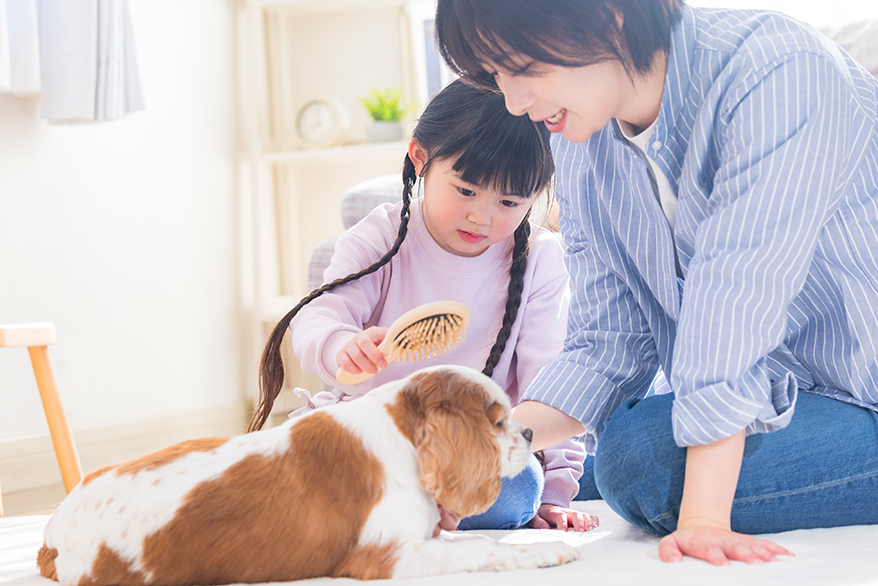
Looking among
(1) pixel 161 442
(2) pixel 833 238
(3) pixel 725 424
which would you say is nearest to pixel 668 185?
(2) pixel 833 238

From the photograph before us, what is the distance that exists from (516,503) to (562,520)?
9cm

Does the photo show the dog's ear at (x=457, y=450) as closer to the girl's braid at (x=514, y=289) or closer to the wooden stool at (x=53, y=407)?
the girl's braid at (x=514, y=289)

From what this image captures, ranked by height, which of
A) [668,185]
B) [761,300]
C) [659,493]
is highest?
[668,185]

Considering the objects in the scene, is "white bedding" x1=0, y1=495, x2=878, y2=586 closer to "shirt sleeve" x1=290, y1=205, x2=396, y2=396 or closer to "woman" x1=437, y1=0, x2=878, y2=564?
"woman" x1=437, y1=0, x2=878, y2=564

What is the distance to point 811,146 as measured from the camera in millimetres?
761

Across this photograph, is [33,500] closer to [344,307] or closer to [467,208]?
[344,307]

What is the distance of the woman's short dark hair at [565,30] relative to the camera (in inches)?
31.9

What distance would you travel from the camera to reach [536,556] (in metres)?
0.75

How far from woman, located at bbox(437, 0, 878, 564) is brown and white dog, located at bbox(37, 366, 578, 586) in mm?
Answer: 211

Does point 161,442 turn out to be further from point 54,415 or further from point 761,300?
point 761,300

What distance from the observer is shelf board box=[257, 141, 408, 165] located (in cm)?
321

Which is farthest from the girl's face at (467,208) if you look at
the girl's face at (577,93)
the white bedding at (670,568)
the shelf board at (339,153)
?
the shelf board at (339,153)

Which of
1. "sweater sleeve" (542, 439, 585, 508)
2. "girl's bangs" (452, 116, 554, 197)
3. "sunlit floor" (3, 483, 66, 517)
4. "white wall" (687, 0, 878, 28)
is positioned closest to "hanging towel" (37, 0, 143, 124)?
"sunlit floor" (3, 483, 66, 517)

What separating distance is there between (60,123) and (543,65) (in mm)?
1873
